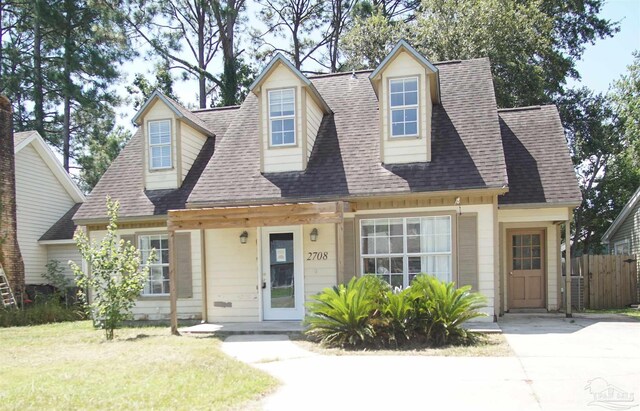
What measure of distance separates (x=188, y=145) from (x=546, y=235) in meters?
9.83

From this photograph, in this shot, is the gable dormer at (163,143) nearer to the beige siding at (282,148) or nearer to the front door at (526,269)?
the beige siding at (282,148)

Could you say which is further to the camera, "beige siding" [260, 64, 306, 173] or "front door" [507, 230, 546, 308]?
"front door" [507, 230, 546, 308]

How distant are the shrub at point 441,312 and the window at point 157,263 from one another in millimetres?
7280

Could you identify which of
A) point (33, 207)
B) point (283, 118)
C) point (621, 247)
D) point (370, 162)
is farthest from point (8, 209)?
point (621, 247)

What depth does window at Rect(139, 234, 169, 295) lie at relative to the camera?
14.4 m

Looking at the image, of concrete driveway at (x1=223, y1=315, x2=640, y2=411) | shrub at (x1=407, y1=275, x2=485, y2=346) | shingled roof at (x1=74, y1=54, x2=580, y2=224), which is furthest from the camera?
shingled roof at (x1=74, y1=54, x2=580, y2=224)

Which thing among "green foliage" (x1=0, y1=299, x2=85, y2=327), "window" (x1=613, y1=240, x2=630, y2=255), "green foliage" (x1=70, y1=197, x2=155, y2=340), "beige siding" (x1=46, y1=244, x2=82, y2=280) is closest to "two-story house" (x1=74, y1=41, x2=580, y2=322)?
"green foliage" (x1=70, y1=197, x2=155, y2=340)

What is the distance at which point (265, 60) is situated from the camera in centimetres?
3212

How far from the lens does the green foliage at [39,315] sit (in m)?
15.7

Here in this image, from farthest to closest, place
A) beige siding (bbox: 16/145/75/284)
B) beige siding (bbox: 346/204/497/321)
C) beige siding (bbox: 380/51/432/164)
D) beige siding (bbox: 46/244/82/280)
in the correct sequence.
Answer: beige siding (bbox: 46/244/82/280)
beige siding (bbox: 16/145/75/284)
beige siding (bbox: 380/51/432/164)
beige siding (bbox: 346/204/497/321)

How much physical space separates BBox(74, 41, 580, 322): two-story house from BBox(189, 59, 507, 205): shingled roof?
0.04 meters

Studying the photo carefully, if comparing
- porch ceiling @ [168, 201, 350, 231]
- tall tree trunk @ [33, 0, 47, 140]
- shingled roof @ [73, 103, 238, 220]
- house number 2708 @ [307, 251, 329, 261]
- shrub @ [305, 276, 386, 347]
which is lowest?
shrub @ [305, 276, 386, 347]

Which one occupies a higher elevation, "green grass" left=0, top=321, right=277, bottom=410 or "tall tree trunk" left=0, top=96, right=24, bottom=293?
"tall tree trunk" left=0, top=96, right=24, bottom=293

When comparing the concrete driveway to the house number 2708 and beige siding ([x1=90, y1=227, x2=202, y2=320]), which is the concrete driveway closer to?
the house number 2708
